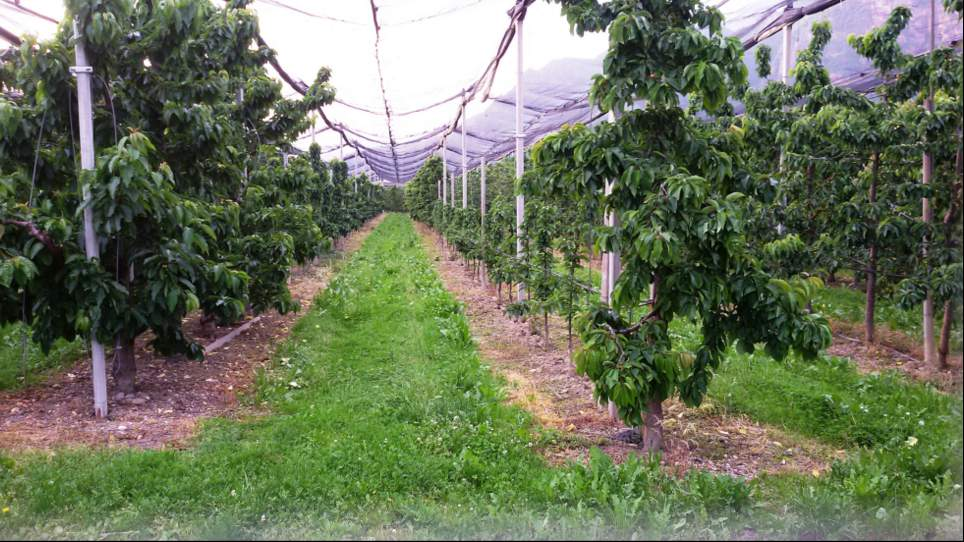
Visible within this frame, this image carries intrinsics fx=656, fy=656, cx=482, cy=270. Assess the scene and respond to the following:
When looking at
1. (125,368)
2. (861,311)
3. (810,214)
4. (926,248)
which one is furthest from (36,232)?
(861,311)

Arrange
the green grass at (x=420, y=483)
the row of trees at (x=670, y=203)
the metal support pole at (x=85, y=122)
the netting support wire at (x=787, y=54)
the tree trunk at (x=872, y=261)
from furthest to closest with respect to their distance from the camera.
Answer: the netting support wire at (x=787, y=54), the tree trunk at (x=872, y=261), the metal support pole at (x=85, y=122), the row of trees at (x=670, y=203), the green grass at (x=420, y=483)

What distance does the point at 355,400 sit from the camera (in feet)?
19.1

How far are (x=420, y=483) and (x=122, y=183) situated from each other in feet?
9.66

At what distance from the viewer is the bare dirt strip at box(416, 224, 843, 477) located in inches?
184

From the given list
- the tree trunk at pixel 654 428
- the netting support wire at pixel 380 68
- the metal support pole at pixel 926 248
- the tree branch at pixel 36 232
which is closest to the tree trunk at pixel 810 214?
the metal support pole at pixel 926 248

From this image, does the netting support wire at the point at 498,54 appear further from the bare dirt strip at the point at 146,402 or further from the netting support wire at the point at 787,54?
the bare dirt strip at the point at 146,402

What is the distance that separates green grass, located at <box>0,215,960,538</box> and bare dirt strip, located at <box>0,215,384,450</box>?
1.06 feet

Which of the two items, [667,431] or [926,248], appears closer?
[667,431]

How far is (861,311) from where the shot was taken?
10.2 meters

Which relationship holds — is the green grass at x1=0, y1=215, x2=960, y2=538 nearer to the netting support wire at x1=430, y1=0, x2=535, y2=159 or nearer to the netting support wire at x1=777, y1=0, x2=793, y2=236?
the netting support wire at x1=777, y1=0, x2=793, y2=236

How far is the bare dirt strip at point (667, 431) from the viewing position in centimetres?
468

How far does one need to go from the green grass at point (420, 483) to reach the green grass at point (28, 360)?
7.25ft

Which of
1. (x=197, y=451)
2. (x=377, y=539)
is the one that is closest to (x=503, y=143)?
(x=197, y=451)

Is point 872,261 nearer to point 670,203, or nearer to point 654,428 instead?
point 654,428
